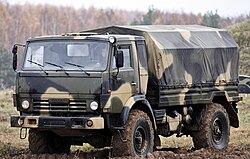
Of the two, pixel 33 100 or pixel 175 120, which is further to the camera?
pixel 175 120

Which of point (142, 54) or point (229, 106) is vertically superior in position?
point (142, 54)

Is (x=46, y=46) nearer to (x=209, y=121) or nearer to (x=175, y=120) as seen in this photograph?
(x=175, y=120)

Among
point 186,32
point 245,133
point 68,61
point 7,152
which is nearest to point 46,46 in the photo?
point 68,61

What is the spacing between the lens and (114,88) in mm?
13758

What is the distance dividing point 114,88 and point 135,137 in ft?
3.89

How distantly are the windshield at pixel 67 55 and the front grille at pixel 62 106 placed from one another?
63 cm

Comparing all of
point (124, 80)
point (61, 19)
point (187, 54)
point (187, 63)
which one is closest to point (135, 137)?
point (124, 80)

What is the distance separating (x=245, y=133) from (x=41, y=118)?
28.4 ft

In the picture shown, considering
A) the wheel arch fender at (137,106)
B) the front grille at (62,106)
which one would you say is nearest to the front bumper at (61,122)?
the front grille at (62,106)

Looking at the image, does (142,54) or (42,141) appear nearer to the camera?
(42,141)

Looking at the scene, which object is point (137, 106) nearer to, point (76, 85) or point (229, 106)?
point (76, 85)

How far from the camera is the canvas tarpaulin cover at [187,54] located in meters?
15.5

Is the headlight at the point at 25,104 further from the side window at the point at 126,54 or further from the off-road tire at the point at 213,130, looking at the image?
the off-road tire at the point at 213,130

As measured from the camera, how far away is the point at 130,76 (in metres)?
14.4
